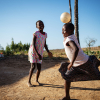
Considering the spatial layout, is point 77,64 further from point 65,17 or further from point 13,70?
point 13,70

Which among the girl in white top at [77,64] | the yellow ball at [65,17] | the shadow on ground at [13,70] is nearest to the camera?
the girl in white top at [77,64]

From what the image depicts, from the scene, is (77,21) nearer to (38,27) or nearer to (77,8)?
(77,8)

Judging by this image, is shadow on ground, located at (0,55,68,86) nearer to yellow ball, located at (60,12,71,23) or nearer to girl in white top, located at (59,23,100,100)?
girl in white top, located at (59,23,100,100)

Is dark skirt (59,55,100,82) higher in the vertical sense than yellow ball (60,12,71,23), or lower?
lower

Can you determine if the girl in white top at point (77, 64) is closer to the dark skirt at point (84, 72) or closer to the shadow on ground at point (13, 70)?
the dark skirt at point (84, 72)

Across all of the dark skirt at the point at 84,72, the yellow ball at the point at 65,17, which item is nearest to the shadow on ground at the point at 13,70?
the dark skirt at the point at 84,72

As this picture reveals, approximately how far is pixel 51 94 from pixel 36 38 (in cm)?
151

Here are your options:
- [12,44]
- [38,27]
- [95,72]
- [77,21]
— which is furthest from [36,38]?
[12,44]

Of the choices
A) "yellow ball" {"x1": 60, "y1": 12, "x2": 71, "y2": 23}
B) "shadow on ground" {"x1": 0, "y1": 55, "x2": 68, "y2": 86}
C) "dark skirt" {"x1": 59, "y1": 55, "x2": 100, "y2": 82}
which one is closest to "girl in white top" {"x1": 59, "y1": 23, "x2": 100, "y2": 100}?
"dark skirt" {"x1": 59, "y1": 55, "x2": 100, "y2": 82}

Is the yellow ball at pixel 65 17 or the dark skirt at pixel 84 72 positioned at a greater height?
the yellow ball at pixel 65 17

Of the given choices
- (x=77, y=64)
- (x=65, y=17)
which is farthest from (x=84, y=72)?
(x=65, y=17)

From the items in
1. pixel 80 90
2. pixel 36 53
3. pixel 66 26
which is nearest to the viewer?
pixel 66 26

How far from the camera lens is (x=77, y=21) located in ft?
23.4

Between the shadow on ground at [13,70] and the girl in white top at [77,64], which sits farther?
the shadow on ground at [13,70]
